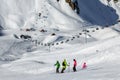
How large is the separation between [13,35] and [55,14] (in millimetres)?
32734

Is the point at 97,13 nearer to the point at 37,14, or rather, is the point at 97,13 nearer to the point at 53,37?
the point at 37,14

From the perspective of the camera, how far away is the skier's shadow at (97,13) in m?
135

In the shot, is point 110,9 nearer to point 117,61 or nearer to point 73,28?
point 73,28

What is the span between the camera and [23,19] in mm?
115000

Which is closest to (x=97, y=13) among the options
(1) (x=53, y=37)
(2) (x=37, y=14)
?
(2) (x=37, y=14)

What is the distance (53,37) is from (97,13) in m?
63.0

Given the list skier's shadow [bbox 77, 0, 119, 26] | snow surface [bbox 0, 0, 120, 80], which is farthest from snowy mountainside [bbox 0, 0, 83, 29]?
skier's shadow [bbox 77, 0, 119, 26]

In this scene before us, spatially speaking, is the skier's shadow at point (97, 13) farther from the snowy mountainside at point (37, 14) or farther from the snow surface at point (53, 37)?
the snowy mountainside at point (37, 14)

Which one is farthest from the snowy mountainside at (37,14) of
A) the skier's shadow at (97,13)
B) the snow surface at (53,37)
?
the skier's shadow at (97,13)

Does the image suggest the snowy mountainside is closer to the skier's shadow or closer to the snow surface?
the snow surface

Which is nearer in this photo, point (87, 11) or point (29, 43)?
point (29, 43)

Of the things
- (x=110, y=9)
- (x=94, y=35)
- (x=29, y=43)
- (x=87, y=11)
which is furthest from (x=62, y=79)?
(x=110, y=9)

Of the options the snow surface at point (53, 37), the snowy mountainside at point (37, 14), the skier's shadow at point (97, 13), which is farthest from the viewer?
the skier's shadow at point (97, 13)

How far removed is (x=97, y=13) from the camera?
497ft
